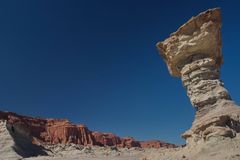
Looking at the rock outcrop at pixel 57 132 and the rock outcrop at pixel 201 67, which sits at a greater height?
the rock outcrop at pixel 57 132

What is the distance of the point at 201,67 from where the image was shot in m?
17.2

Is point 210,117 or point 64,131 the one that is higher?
point 64,131

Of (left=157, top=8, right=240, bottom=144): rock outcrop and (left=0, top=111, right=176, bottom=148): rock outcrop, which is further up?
(left=0, top=111, right=176, bottom=148): rock outcrop

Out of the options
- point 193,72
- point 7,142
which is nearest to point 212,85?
point 193,72

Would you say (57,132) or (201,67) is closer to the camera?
(201,67)

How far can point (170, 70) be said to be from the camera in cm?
1964

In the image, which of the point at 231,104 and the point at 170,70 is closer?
the point at 231,104

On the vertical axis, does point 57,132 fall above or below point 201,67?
above

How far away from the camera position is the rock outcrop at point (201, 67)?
15.6 metres

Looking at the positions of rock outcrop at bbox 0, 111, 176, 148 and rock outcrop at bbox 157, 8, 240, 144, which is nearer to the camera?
rock outcrop at bbox 157, 8, 240, 144

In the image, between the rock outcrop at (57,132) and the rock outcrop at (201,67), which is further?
the rock outcrop at (57,132)

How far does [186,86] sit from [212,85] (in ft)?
5.50

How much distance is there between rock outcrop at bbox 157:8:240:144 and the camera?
15.6m

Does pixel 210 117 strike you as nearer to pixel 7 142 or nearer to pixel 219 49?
pixel 219 49
